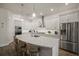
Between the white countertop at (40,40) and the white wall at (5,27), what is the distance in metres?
0.23

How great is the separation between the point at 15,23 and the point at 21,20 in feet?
0.59

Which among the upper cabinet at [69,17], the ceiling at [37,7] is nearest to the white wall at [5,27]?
the ceiling at [37,7]

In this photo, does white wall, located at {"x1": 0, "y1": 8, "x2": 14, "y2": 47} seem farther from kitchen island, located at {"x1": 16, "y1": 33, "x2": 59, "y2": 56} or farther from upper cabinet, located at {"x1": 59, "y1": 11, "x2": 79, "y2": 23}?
upper cabinet, located at {"x1": 59, "y1": 11, "x2": 79, "y2": 23}

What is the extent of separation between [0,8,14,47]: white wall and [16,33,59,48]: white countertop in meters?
0.23

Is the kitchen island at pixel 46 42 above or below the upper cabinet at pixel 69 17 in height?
below

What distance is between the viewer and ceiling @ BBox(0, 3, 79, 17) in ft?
7.36

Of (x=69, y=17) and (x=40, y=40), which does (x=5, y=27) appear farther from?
(x=69, y=17)

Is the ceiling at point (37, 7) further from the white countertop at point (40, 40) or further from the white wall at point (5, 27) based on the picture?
the white countertop at point (40, 40)

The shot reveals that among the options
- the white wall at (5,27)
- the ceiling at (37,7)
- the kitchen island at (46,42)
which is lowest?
the kitchen island at (46,42)

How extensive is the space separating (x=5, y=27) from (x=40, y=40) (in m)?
1.02

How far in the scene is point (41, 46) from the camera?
90.4 inches

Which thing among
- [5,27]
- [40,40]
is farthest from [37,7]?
[5,27]

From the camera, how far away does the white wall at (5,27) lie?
237cm

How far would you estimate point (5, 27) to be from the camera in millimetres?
2459
